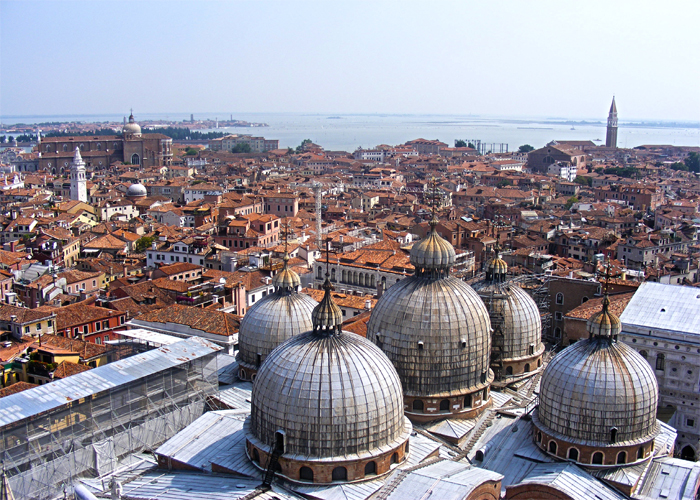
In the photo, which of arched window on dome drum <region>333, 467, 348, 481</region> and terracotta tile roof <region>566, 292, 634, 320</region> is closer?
arched window on dome drum <region>333, 467, 348, 481</region>

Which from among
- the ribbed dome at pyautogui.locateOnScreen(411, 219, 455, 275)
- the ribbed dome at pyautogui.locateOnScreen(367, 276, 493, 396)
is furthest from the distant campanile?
the ribbed dome at pyautogui.locateOnScreen(367, 276, 493, 396)

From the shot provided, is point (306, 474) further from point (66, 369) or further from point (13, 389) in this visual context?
point (66, 369)

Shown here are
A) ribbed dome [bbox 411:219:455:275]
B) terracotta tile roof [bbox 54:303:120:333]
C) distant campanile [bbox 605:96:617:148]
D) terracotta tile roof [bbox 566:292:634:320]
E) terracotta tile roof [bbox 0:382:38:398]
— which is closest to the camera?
ribbed dome [bbox 411:219:455:275]

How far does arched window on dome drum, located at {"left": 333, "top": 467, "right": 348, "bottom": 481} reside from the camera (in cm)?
1362

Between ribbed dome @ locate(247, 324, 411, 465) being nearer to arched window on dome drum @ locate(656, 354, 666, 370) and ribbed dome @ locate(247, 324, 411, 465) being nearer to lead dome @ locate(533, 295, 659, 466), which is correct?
lead dome @ locate(533, 295, 659, 466)

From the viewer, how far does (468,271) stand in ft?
107

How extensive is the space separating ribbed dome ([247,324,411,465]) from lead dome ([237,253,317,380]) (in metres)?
4.74

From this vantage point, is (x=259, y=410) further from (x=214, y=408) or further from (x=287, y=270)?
(x=287, y=270)

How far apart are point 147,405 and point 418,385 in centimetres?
694

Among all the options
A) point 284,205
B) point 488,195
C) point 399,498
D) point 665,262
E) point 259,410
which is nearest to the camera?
point 399,498

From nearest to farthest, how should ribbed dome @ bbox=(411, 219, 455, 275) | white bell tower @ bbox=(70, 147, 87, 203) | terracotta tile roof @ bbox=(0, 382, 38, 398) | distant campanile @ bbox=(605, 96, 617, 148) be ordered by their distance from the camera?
ribbed dome @ bbox=(411, 219, 455, 275), terracotta tile roof @ bbox=(0, 382, 38, 398), white bell tower @ bbox=(70, 147, 87, 203), distant campanile @ bbox=(605, 96, 617, 148)

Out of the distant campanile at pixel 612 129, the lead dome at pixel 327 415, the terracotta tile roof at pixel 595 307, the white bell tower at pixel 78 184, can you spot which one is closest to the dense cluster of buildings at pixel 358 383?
the lead dome at pixel 327 415

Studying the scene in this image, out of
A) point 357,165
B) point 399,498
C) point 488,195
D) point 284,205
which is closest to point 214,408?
point 399,498

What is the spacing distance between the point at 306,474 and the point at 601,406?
6290 millimetres
